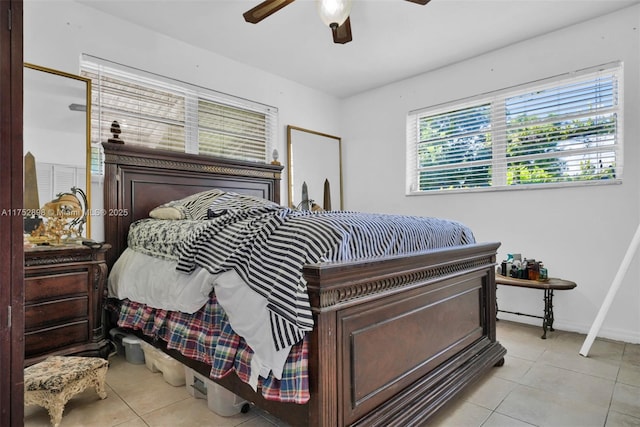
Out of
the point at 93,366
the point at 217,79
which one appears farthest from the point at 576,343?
the point at 217,79

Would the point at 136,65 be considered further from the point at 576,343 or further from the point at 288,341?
the point at 576,343

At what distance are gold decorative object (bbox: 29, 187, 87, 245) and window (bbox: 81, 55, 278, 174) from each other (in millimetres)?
322

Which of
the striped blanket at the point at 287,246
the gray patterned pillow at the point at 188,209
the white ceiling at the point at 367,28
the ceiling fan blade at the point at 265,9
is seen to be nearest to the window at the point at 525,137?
the white ceiling at the point at 367,28

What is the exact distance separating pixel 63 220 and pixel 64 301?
59 cm

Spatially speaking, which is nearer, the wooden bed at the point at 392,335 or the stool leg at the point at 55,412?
the wooden bed at the point at 392,335

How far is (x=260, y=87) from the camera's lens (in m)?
3.92

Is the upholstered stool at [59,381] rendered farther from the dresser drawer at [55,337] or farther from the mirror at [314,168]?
the mirror at [314,168]

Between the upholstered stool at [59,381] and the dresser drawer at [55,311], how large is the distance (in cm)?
33

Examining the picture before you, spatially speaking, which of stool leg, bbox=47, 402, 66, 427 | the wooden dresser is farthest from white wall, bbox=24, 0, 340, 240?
stool leg, bbox=47, 402, 66, 427

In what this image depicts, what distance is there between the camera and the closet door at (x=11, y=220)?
701 mm

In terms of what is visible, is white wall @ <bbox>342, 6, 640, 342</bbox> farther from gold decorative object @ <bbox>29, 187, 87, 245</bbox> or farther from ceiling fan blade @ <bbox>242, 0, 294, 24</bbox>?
gold decorative object @ <bbox>29, 187, 87, 245</bbox>

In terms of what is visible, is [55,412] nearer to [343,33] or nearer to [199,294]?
[199,294]

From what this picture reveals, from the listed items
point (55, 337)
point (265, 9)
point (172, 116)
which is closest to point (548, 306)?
point (265, 9)

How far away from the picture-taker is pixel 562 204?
310cm
